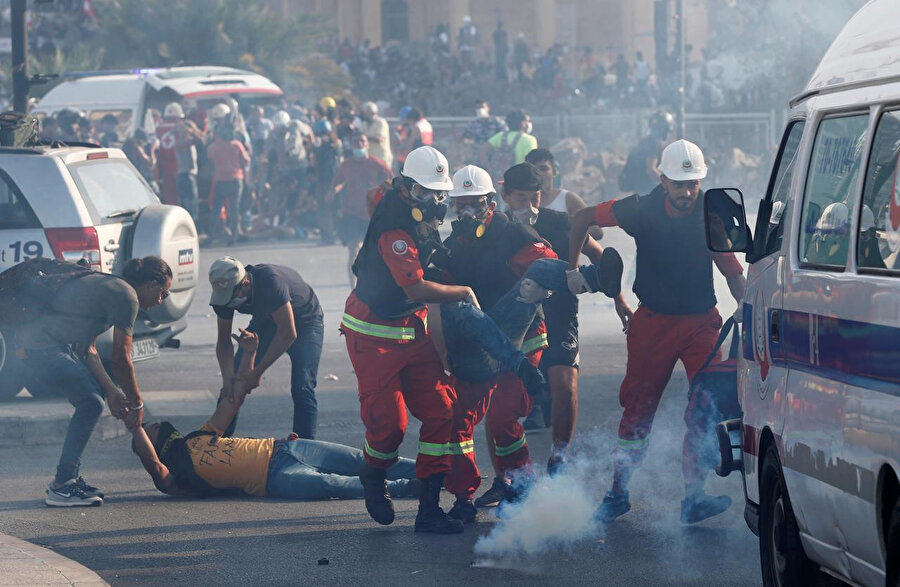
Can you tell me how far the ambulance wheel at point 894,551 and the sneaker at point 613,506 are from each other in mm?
3223

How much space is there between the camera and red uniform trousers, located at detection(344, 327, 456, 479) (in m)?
7.43

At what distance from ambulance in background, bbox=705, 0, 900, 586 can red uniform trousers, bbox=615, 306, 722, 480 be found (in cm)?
122

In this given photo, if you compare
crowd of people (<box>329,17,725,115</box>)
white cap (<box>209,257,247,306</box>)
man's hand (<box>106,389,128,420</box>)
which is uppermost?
crowd of people (<box>329,17,725,115</box>)

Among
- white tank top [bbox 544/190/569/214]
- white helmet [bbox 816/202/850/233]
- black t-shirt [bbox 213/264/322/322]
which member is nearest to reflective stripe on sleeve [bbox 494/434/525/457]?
black t-shirt [bbox 213/264/322/322]

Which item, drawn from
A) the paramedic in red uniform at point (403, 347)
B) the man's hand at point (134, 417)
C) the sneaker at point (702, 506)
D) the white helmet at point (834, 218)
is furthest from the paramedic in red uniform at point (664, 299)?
the man's hand at point (134, 417)

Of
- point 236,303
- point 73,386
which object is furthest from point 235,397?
point 73,386

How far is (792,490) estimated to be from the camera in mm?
5387

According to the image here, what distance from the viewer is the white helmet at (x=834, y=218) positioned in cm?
498

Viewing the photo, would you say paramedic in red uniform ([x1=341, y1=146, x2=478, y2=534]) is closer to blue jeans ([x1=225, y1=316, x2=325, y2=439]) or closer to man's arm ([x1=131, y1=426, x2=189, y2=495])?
man's arm ([x1=131, y1=426, x2=189, y2=495])

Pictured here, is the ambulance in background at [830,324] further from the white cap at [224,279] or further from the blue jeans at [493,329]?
the white cap at [224,279]

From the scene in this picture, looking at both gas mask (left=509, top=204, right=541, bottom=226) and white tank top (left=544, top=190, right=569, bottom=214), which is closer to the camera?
gas mask (left=509, top=204, right=541, bottom=226)

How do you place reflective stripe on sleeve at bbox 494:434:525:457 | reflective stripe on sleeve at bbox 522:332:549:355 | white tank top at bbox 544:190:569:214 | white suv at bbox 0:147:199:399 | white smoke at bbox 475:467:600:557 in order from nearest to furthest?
1. white smoke at bbox 475:467:600:557
2. reflective stripe on sleeve at bbox 494:434:525:457
3. reflective stripe on sleeve at bbox 522:332:549:355
4. white tank top at bbox 544:190:569:214
5. white suv at bbox 0:147:199:399

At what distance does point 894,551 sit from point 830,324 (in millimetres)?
848

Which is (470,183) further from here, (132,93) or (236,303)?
(132,93)
